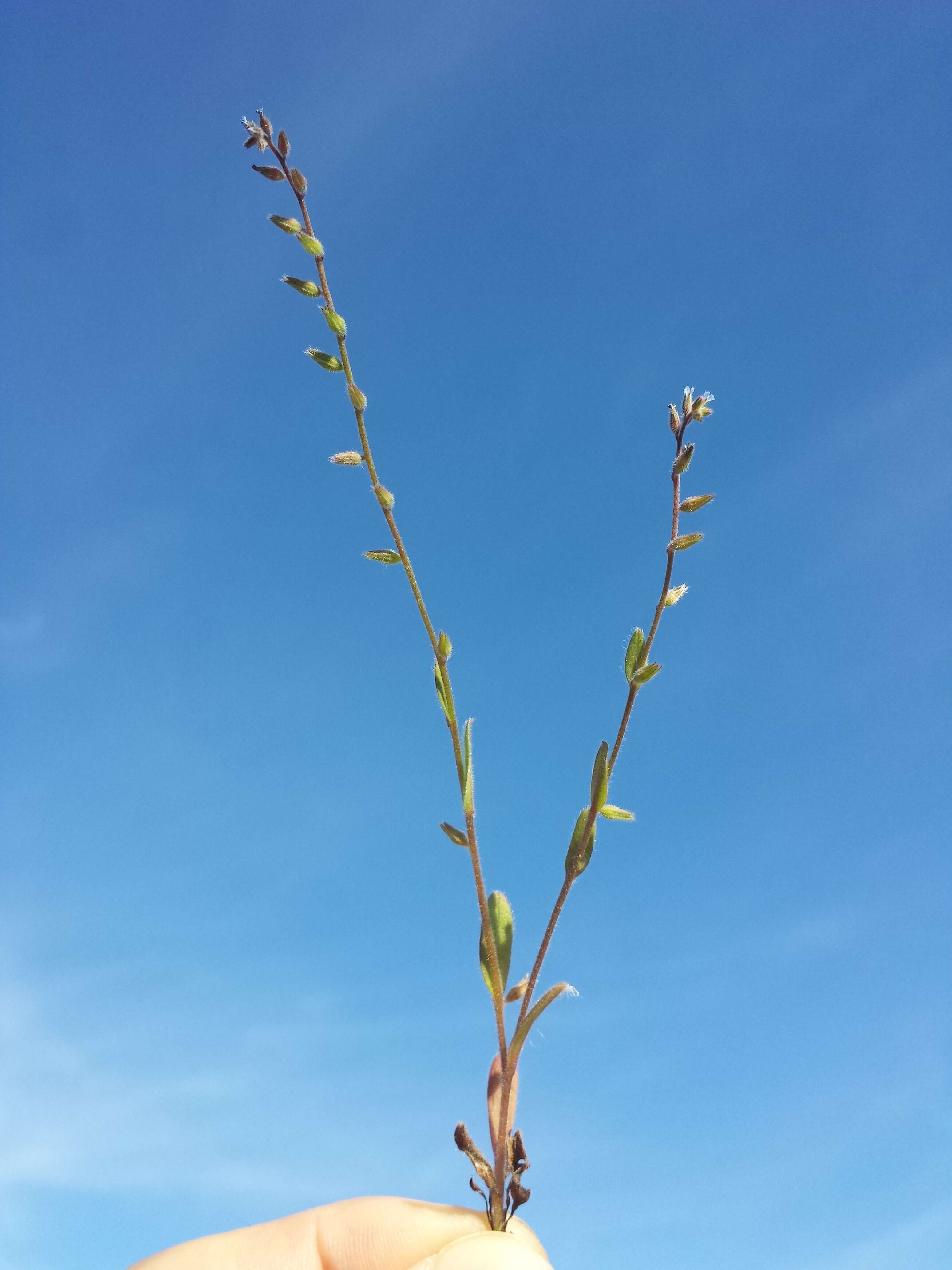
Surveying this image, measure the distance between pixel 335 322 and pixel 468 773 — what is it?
5.68 feet

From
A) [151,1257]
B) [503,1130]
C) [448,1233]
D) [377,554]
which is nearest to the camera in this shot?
[503,1130]

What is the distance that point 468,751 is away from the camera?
9.25 ft

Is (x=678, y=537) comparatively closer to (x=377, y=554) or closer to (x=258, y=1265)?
(x=377, y=554)

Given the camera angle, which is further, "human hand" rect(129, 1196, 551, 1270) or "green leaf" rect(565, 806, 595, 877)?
"human hand" rect(129, 1196, 551, 1270)

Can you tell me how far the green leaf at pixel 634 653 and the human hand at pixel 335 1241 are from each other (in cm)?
232

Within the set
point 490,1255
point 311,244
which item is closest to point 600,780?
point 490,1255

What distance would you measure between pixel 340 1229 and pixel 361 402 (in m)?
3.78

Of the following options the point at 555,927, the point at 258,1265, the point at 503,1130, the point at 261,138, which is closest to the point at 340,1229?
the point at 258,1265

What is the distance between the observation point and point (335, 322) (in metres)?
2.90

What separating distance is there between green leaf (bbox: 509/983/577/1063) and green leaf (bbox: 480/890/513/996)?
135mm

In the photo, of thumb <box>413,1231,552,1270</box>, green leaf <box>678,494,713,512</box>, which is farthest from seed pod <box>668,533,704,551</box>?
thumb <box>413,1231,552,1270</box>

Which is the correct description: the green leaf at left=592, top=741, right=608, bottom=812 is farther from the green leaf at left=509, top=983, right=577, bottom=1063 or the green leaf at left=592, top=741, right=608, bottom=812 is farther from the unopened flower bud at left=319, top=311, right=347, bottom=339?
the unopened flower bud at left=319, top=311, right=347, bottom=339

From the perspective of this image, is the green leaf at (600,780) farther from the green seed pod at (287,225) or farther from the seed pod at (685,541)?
the green seed pod at (287,225)

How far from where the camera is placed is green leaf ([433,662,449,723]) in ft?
9.46
